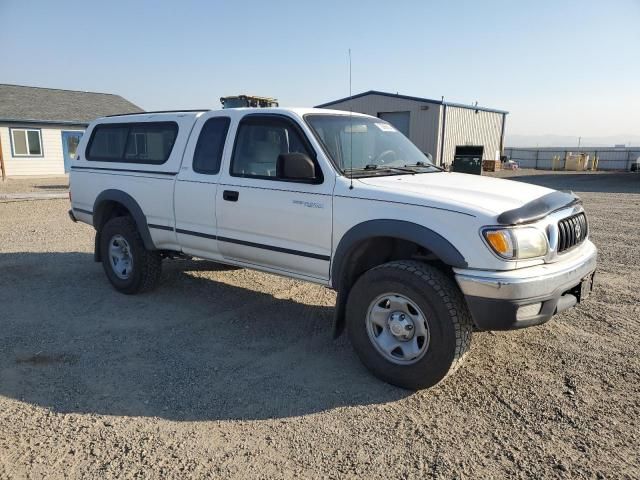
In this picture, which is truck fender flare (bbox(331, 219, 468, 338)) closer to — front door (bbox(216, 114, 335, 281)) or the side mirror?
front door (bbox(216, 114, 335, 281))

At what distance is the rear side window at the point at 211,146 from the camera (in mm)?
4688

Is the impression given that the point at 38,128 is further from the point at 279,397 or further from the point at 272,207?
the point at 279,397

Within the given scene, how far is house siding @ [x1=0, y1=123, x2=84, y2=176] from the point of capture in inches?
853

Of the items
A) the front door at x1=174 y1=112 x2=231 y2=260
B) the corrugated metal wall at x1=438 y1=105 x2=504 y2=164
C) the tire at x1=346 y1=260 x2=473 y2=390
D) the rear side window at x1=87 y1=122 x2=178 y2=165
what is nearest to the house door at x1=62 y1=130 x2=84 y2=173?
the corrugated metal wall at x1=438 y1=105 x2=504 y2=164

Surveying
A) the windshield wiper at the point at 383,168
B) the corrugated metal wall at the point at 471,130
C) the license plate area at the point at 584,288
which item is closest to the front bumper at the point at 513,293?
the license plate area at the point at 584,288

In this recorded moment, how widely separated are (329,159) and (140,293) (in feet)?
9.90

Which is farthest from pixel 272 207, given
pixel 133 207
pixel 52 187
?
pixel 52 187

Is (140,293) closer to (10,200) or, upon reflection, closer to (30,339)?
(30,339)

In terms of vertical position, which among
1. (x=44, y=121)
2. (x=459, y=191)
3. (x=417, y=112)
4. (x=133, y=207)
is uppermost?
(x=417, y=112)

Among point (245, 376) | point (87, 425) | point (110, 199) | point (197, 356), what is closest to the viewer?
point (87, 425)

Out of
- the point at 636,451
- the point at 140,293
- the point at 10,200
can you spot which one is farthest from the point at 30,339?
the point at 10,200

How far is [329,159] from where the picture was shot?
13.1ft

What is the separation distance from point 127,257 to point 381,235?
347cm

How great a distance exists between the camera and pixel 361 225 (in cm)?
364
